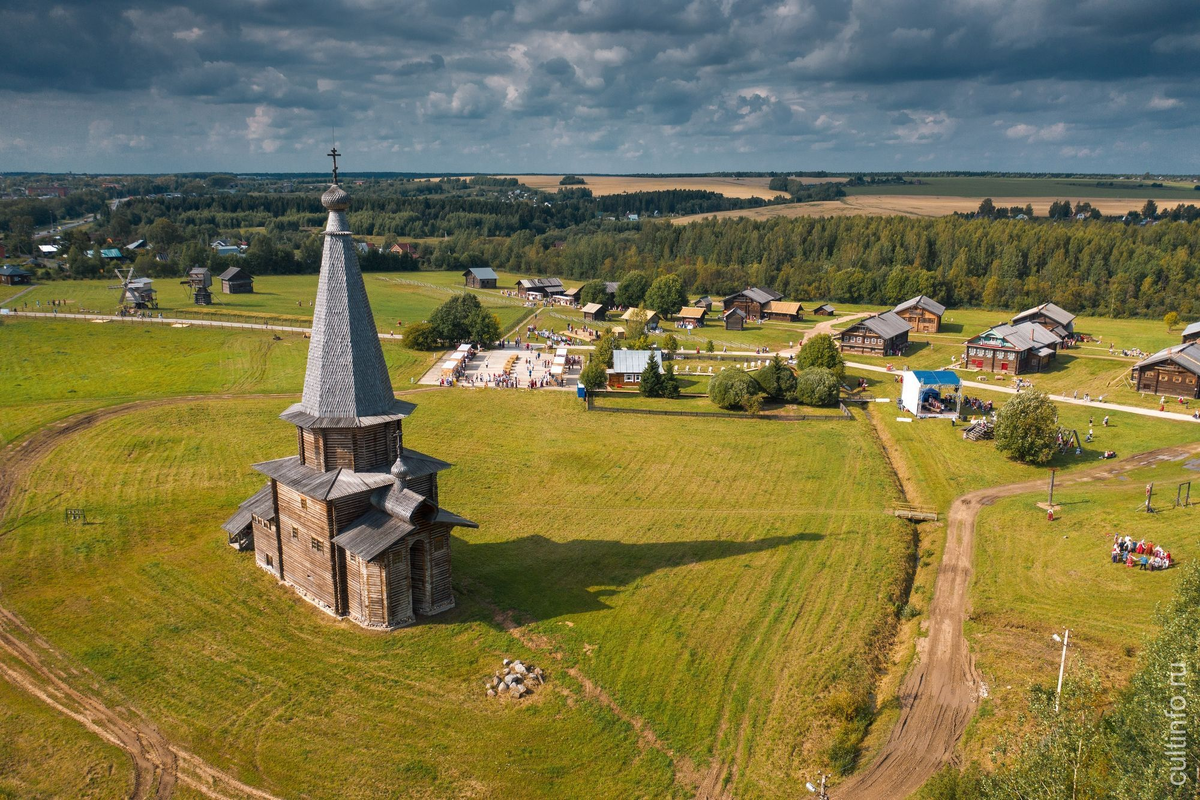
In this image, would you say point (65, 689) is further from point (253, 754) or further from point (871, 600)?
point (871, 600)

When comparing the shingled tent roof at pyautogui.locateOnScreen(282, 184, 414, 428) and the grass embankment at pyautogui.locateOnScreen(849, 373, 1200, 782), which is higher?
the shingled tent roof at pyautogui.locateOnScreen(282, 184, 414, 428)

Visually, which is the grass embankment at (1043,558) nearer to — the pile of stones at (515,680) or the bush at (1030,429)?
the bush at (1030,429)

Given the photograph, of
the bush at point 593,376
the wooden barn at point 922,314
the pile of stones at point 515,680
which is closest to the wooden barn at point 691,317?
the wooden barn at point 922,314

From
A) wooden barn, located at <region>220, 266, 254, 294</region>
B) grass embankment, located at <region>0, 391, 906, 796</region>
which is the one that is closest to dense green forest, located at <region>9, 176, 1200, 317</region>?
wooden barn, located at <region>220, 266, 254, 294</region>

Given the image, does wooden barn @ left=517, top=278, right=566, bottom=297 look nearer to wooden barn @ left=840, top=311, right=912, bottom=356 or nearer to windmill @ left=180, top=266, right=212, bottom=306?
windmill @ left=180, top=266, right=212, bottom=306

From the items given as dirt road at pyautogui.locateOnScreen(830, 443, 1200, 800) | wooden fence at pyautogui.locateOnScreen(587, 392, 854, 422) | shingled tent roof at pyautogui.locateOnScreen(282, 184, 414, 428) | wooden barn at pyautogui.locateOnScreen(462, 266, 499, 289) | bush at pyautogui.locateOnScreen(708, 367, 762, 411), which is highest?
shingled tent roof at pyautogui.locateOnScreen(282, 184, 414, 428)

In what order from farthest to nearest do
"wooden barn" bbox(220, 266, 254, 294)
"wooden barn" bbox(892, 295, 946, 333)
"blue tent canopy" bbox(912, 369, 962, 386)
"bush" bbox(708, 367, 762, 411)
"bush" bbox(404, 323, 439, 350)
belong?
1. "wooden barn" bbox(220, 266, 254, 294)
2. "wooden barn" bbox(892, 295, 946, 333)
3. "bush" bbox(404, 323, 439, 350)
4. "bush" bbox(708, 367, 762, 411)
5. "blue tent canopy" bbox(912, 369, 962, 386)

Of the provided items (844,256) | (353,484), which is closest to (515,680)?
(353,484)

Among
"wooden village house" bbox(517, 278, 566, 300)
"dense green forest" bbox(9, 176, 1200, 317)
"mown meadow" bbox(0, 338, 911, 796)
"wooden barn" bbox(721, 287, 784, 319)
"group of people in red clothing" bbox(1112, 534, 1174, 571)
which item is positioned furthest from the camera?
"wooden village house" bbox(517, 278, 566, 300)

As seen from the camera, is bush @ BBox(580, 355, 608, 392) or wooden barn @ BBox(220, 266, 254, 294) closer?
bush @ BBox(580, 355, 608, 392)
